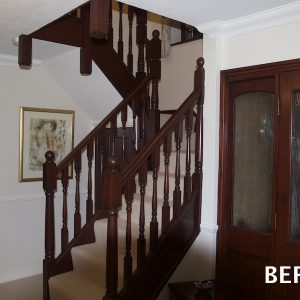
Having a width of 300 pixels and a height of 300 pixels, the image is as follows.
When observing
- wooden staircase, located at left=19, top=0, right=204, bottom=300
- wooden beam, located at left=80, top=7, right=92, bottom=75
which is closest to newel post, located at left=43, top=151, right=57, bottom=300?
wooden staircase, located at left=19, top=0, right=204, bottom=300

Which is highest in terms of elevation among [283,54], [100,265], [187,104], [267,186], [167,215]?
[283,54]

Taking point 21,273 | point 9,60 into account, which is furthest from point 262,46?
point 21,273

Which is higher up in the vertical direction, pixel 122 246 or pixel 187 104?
pixel 187 104

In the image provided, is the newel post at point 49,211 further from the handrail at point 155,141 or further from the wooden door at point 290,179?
the wooden door at point 290,179

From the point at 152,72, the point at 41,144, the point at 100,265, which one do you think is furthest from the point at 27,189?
the point at 152,72

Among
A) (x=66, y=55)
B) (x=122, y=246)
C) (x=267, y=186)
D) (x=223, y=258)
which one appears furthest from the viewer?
(x=66, y=55)

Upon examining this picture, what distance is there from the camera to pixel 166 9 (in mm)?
2576

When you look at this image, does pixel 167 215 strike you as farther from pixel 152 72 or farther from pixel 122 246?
pixel 152 72

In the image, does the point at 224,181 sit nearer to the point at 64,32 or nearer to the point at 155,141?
the point at 155,141

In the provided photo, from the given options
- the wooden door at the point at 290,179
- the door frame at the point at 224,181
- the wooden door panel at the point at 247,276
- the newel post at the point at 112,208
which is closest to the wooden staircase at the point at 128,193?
the newel post at the point at 112,208

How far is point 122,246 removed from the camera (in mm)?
3307

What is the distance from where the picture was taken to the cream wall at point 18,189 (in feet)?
13.4

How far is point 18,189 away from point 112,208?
210 centimetres

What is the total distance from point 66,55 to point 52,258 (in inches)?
78.2
